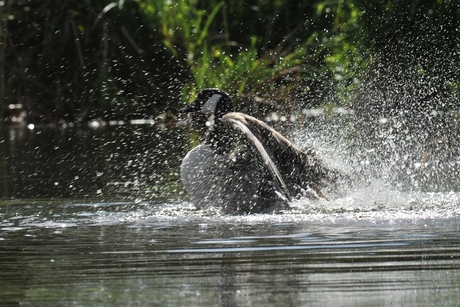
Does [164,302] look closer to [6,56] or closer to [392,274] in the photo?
[392,274]

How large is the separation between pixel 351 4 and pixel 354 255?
9436 millimetres

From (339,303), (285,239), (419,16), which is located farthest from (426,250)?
(419,16)

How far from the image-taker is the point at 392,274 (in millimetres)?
4469

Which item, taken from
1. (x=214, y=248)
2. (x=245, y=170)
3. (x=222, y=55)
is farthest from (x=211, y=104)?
(x=222, y=55)

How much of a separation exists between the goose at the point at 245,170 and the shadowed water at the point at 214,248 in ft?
0.60

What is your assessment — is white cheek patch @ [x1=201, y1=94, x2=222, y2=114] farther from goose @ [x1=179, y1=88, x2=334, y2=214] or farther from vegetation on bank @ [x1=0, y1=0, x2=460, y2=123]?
vegetation on bank @ [x1=0, y1=0, x2=460, y2=123]

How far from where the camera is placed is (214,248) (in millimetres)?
5320

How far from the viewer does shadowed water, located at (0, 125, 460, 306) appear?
13.7ft

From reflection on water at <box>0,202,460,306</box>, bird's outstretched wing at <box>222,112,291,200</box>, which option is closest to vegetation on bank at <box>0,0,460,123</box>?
bird's outstretched wing at <box>222,112,291,200</box>

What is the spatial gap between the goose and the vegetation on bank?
4992 mm

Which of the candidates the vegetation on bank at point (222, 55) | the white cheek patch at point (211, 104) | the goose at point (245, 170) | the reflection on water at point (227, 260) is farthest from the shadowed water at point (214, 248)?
the vegetation on bank at point (222, 55)

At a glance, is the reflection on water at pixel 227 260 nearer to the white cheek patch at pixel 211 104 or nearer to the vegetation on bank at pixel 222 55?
the white cheek patch at pixel 211 104

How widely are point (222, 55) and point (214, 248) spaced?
920cm

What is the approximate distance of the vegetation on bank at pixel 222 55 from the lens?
13.4m
